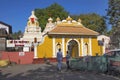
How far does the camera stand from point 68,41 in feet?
145

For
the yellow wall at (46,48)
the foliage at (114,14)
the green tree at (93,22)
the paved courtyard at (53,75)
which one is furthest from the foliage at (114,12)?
the paved courtyard at (53,75)

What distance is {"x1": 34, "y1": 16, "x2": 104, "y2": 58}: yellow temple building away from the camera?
42.7 meters

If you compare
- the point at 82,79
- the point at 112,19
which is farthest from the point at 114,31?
the point at 82,79

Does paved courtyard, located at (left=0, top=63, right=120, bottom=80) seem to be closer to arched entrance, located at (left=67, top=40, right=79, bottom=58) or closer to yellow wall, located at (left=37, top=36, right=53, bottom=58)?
yellow wall, located at (left=37, top=36, right=53, bottom=58)

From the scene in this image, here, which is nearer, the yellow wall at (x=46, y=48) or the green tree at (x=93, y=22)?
the yellow wall at (x=46, y=48)

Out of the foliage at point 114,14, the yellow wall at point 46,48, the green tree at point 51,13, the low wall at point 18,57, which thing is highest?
the green tree at point 51,13

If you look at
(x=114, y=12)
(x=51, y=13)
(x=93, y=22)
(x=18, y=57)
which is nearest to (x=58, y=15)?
(x=51, y=13)

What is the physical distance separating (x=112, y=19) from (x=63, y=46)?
14673 millimetres

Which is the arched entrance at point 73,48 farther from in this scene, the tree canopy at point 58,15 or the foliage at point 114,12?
the tree canopy at point 58,15

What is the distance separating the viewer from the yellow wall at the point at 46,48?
138 feet

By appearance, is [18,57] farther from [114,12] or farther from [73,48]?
[114,12]

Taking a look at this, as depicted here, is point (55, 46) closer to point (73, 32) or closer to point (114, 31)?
point (73, 32)

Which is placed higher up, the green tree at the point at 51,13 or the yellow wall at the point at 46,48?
the green tree at the point at 51,13

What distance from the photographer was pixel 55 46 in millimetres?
43344
